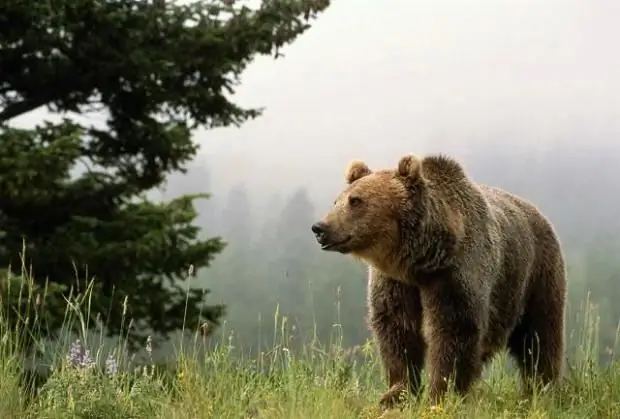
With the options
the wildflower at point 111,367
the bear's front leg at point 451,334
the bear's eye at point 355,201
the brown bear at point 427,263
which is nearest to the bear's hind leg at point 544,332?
the brown bear at point 427,263

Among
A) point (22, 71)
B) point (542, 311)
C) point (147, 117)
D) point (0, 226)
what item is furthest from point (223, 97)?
point (542, 311)

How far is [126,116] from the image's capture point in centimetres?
1067

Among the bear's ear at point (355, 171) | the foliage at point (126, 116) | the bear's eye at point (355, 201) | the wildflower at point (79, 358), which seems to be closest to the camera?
the wildflower at point (79, 358)

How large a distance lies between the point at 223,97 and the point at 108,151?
59.1 inches

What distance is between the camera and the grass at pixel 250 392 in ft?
11.3

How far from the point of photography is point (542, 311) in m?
4.96

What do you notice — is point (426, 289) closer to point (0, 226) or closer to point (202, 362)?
point (202, 362)

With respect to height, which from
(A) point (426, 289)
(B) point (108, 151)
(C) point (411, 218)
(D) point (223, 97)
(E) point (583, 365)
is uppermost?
(D) point (223, 97)

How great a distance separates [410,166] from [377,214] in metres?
0.29

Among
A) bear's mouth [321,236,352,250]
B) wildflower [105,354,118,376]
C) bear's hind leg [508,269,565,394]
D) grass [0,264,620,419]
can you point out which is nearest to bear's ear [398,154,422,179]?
bear's mouth [321,236,352,250]

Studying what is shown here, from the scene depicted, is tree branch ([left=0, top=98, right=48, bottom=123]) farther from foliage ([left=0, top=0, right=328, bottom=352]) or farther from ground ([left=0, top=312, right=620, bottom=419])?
ground ([left=0, top=312, right=620, bottom=419])

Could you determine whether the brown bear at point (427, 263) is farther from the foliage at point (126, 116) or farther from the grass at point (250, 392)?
the foliage at point (126, 116)

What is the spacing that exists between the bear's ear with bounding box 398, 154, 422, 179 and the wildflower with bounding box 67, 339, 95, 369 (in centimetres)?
159

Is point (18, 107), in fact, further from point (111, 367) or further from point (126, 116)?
point (111, 367)
